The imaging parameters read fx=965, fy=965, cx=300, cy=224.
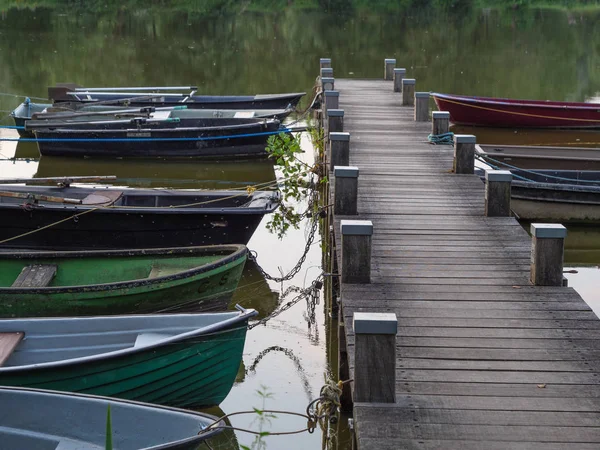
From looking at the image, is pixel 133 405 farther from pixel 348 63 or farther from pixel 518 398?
pixel 348 63

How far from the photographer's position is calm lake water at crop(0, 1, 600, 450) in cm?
1051

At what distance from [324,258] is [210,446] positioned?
17.0 feet

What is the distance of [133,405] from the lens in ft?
22.6

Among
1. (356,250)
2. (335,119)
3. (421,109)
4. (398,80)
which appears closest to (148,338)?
(356,250)

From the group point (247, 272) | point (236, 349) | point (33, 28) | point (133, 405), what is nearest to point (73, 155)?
point (247, 272)

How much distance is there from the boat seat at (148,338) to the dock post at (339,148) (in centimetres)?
443

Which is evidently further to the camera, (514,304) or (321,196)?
(321,196)

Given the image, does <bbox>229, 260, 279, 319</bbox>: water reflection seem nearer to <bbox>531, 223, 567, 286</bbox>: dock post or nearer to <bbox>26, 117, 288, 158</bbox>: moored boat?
<bbox>531, 223, 567, 286</bbox>: dock post

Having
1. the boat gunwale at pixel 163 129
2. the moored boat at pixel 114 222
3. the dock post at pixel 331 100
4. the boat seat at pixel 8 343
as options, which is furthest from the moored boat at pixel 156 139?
the boat seat at pixel 8 343

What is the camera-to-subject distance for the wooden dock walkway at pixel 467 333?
5797 mm

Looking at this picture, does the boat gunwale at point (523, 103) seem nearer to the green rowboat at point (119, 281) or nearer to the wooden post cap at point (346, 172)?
the wooden post cap at point (346, 172)

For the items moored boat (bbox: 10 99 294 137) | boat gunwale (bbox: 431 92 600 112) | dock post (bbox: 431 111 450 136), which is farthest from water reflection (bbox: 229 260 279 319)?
boat gunwale (bbox: 431 92 600 112)

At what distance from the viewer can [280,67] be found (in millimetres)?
29969

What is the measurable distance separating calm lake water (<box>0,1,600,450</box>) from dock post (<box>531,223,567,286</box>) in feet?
8.11
